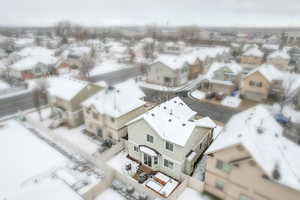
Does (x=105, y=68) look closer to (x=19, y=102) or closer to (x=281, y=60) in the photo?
(x=19, y=102)

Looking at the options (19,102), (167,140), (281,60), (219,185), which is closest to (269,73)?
(281,60)

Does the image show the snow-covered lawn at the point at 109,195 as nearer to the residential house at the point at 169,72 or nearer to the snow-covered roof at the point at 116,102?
the snow-covered roof at the point at 116,102

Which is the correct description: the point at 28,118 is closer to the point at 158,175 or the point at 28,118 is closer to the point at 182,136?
the point at 158,175

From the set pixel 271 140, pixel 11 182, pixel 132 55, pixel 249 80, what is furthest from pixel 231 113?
pixel 132 55

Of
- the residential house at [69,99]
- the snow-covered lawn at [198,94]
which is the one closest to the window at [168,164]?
the residential house at [69,99]

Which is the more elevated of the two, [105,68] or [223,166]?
[105,68]

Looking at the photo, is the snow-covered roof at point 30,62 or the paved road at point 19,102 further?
the snow-covered roof at point 30,62
